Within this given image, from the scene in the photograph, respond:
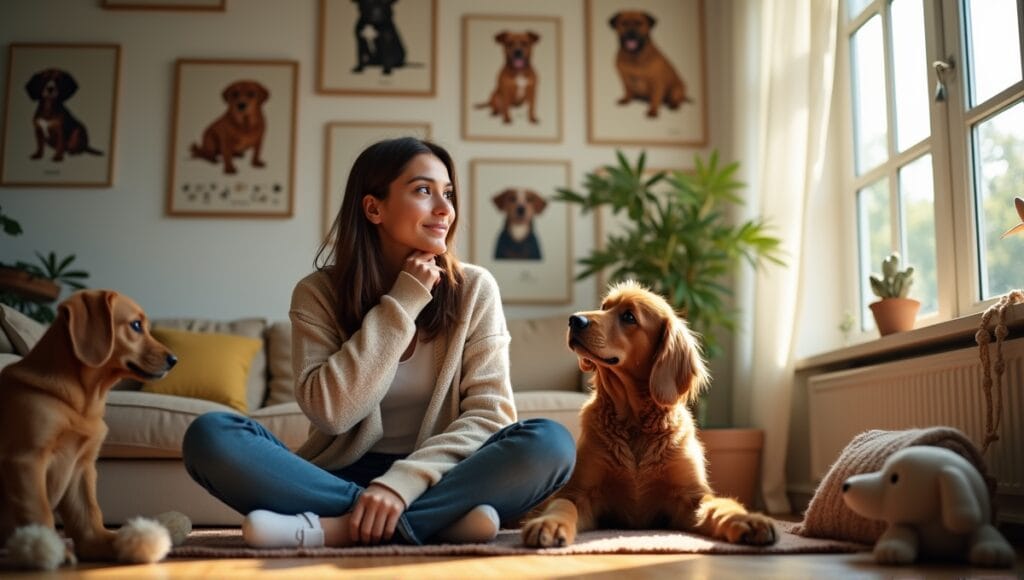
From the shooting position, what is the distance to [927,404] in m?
2.58

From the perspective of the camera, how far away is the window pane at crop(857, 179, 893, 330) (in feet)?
11.1

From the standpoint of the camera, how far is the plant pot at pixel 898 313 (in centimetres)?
287

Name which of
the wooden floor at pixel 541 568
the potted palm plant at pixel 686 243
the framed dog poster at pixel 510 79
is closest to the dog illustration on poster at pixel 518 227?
the framed dog poster at pixel 510 79

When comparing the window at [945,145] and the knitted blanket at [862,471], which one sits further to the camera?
the window at [945,145]

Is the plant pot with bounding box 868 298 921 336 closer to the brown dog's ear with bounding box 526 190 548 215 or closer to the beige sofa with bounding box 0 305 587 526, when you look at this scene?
the beige sofa with bounding box 0 305 587 526

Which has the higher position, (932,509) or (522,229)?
(522,229)

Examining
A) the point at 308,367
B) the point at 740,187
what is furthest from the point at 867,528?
the point at 740,187

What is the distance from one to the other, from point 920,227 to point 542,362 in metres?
1.61

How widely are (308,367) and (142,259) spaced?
2669 mm

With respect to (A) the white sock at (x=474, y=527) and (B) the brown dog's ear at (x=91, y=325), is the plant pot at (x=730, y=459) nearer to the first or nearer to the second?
(A) the white sock at (x=474, y=527)

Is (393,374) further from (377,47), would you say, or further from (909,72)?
(377,47)

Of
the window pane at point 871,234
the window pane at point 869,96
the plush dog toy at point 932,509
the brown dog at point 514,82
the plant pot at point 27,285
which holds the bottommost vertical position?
the plush dog toy at point 932,509

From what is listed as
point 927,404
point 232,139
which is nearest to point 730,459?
point 927,404

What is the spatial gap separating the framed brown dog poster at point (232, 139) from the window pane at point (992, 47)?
2977 mm
